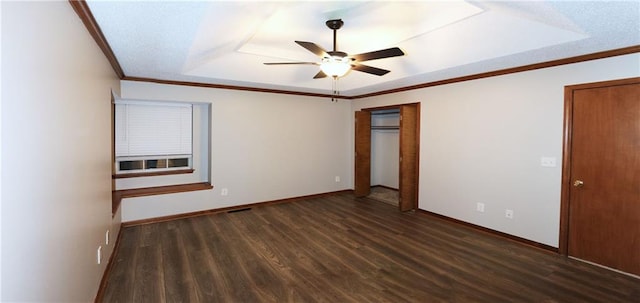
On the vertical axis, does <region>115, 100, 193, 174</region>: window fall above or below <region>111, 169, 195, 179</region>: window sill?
above

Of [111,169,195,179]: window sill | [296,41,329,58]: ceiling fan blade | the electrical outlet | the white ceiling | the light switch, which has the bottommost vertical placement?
the electrical outlet

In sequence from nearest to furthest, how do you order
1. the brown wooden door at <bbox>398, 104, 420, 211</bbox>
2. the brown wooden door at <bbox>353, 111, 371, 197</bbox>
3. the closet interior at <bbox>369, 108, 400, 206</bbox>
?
the brown wooden door at <bbox>398, 104, 420, 211</bbox> → the brown wooden door at <bbox>353, 111, 371, 197</bbox> → the closet interior at <bbox>369, 108, 400, 206</bbox>

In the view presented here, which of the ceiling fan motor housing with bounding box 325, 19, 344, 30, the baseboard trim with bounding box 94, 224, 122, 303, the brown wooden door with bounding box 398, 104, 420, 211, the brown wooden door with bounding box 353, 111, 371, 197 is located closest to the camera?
the baseboard trim with bounding box 94, 224, 122, 303

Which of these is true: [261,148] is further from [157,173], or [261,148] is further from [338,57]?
[338,57]

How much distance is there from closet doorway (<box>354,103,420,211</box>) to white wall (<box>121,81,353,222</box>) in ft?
1.42

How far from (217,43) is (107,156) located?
5.70 ft

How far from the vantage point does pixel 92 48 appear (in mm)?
2340

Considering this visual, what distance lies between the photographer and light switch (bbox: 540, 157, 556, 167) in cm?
341

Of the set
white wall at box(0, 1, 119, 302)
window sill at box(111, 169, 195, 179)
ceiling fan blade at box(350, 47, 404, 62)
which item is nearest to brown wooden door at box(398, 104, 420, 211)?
ceiling fan blade at box(350, 47, 404, 62)

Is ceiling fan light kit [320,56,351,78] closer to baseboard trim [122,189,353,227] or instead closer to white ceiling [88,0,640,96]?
white ceiling [88,0,640,96]

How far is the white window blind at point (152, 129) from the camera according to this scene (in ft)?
14.9

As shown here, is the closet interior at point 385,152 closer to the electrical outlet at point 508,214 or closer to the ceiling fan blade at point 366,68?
the electrical outlet at point 508,214

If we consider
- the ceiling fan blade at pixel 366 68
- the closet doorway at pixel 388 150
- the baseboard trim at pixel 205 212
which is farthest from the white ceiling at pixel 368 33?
the baseboard trim at pixel 205 212

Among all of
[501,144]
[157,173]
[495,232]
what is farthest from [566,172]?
[157,173]
